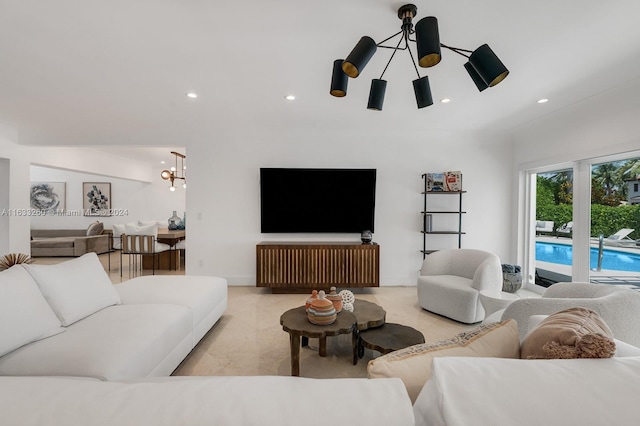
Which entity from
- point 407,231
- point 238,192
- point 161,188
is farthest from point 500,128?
point 161,188

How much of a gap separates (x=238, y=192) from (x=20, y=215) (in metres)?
3.50

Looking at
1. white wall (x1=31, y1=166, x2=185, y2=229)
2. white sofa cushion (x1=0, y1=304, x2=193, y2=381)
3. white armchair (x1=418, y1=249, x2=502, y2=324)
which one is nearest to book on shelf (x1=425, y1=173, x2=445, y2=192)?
white armchair (x1=418, y1=249, x2=502, y2=324)

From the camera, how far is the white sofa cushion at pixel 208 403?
0.58m

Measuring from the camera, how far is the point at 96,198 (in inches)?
323

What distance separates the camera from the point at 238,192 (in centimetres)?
450

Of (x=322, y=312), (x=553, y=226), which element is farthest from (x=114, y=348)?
(x=553, y=226)

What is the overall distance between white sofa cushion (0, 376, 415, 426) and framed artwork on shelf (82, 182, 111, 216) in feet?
30.6

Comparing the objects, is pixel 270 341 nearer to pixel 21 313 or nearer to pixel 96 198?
pixel 21 313

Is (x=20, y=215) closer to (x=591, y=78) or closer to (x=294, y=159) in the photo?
(x=294, y=159)

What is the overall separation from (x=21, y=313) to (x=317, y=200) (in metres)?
3.38

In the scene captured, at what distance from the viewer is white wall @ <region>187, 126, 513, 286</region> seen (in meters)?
4.48

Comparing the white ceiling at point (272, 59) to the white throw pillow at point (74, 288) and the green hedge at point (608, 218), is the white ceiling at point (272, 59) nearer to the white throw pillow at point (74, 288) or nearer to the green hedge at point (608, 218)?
the green hedge at point (608, 218)

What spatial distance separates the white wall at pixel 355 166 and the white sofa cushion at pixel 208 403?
3.86m

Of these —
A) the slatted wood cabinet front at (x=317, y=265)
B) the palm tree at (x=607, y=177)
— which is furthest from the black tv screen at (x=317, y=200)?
the palm tree at (x=607, y=177)
